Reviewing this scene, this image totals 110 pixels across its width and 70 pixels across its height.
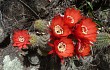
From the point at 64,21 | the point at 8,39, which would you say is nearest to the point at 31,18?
the point at 8,39

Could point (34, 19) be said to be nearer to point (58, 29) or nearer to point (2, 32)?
point (2, 32)

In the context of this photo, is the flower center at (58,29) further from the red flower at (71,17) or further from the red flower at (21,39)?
the red flower at (21,39)

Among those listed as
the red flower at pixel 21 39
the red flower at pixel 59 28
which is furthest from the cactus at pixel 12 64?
the red flower at pixel 59 28

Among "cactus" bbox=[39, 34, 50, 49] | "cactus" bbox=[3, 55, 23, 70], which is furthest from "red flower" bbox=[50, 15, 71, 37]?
"cactus" bbox=[3, 55, 23, 70]

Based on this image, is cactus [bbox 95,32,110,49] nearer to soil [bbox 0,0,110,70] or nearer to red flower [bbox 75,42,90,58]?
soil [bbox 0,0,110,70]

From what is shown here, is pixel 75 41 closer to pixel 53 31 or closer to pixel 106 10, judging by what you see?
pixel 53 31

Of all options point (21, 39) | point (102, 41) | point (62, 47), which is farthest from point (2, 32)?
point (102, 41)
